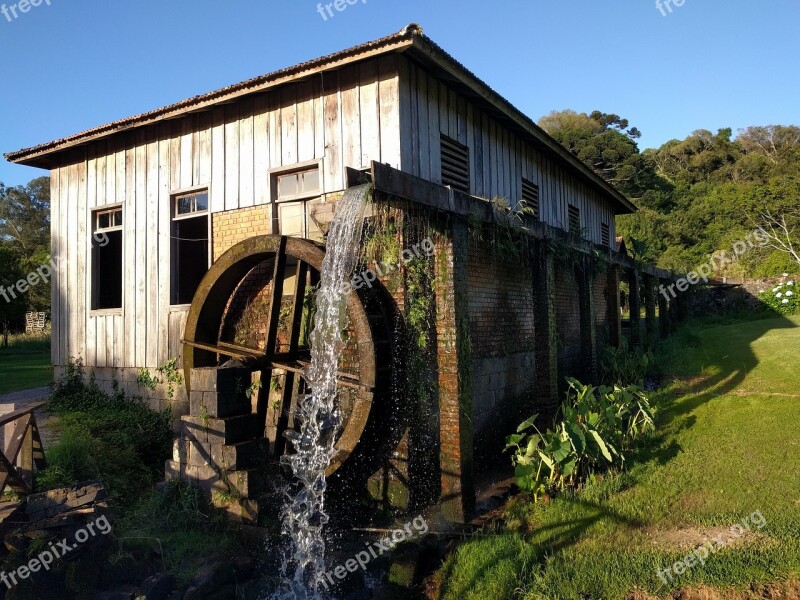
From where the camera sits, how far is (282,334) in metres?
6.59

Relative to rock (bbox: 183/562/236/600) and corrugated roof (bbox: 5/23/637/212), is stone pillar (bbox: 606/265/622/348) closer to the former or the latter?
corrugated roof (bbox: 5/23/637/212)

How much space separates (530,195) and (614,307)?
106 inches

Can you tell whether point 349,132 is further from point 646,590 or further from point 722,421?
point 722,421

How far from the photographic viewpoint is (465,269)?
5.18 m

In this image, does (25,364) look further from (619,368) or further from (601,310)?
(619,368)

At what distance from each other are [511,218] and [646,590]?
10.9ft

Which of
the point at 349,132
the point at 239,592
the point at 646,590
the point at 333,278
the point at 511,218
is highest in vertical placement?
the point at 349,132

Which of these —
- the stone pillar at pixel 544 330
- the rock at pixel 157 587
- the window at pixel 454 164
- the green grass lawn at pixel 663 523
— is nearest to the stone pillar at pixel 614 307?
the green grass lawn at pixel 663 523

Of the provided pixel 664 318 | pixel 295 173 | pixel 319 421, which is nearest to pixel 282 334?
pixel 319 421

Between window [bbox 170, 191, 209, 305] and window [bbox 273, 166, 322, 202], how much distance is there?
1214mm

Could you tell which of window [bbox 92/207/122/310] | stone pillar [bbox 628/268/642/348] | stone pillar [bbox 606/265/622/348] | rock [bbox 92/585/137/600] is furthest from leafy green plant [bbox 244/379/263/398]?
stone pillar [bbox 628/268/642/348]

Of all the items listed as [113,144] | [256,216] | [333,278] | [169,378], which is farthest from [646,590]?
[113,144]

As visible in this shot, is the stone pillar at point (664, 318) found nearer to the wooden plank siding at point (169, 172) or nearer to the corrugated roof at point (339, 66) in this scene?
the corrugated roof at point (339, 66)

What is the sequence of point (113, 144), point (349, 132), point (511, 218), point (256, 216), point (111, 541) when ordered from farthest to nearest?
point (113, 144), point (256, 216), point (349, 132), point (511, 218), point (111, 541)
